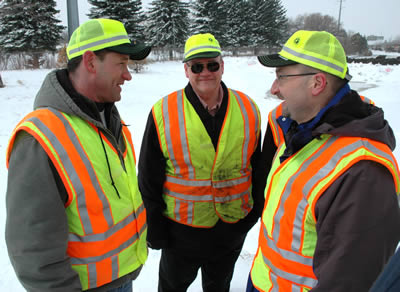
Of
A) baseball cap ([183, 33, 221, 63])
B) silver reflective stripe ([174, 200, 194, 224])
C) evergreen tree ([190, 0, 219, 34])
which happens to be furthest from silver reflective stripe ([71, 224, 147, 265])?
evergreen tree ([190, 0, 219, 34])

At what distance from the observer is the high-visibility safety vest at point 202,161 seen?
91.0 inches

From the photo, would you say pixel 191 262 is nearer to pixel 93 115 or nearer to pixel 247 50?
pixel 93 115

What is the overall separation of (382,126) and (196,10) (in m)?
35.0

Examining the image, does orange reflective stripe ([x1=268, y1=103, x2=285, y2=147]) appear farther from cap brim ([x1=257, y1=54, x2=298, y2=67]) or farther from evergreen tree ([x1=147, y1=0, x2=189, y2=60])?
evergreen tree ([x1=147, y1=0, x2=189, y2=60])

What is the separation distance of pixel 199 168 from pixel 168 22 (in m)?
33.6

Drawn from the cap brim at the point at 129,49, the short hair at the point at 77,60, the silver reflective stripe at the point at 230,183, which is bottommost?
the silver reflective stripe at the point at 230,183

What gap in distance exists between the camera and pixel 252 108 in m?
2.51

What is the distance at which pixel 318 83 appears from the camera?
1565 millimetres

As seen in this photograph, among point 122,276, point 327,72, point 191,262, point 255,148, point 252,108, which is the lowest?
point 191,262

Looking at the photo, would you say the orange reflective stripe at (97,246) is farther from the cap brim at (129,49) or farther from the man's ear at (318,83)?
the man's ear at (318,83)

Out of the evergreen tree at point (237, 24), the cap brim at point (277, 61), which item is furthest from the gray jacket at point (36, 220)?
the evergreen tree at point (237, 24)

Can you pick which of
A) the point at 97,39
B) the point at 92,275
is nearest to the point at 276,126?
the point at 97,39

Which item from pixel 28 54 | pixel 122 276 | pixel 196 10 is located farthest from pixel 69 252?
pixel 196 10

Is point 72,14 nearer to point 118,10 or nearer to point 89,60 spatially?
point 89,60
